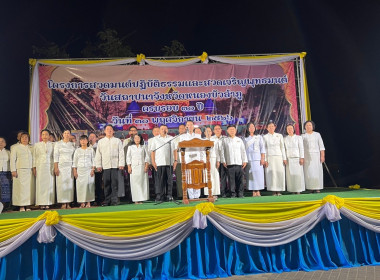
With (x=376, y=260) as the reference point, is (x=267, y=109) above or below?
above

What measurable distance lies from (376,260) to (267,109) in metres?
3.77

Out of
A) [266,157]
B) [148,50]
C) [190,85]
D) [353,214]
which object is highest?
[148,50]

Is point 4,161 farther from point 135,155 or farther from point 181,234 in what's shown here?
point 181,234

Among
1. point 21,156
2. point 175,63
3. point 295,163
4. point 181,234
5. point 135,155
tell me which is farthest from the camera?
point 175,63

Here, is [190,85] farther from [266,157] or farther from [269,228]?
[269,228]

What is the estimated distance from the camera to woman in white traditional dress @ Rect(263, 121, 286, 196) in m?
5.82

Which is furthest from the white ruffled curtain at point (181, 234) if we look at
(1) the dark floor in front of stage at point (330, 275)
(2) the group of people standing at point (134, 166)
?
(2) the group of people standing at point (134, 166)

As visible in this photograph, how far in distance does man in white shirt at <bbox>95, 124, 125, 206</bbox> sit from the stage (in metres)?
1.91

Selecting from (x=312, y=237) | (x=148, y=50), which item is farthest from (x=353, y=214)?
(x=148, y=50)

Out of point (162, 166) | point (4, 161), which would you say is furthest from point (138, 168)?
point (4, 161)

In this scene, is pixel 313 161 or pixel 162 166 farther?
pixel 313 161

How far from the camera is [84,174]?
5535 mm

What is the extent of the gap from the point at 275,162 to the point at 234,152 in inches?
35.6

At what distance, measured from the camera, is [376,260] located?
3.69m
